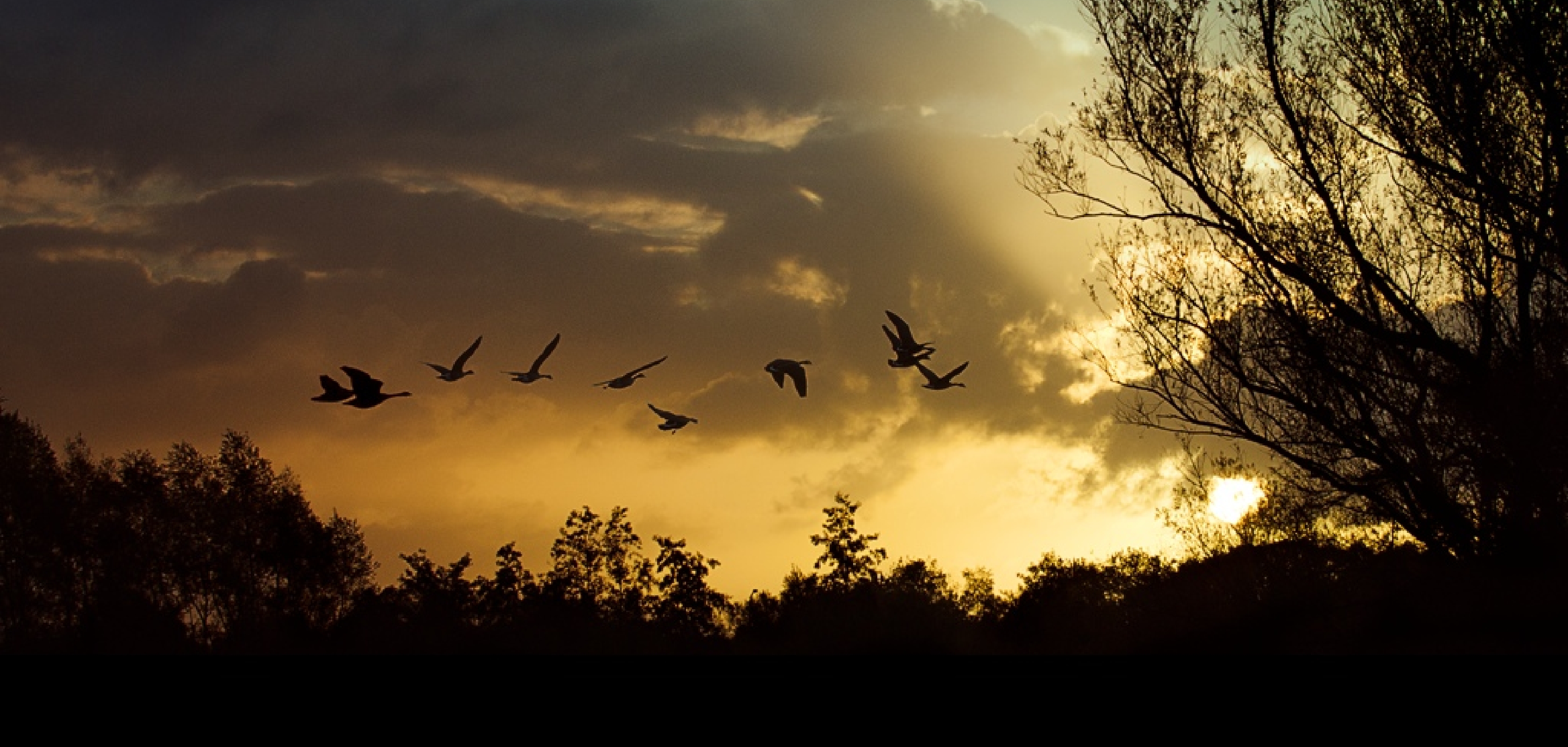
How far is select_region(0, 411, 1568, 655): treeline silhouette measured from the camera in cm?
1552

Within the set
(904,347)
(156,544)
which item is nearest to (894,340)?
(904,347)

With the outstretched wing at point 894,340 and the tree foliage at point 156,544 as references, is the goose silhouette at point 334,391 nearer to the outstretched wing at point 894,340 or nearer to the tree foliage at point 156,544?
the outstretched wing at point 894,340

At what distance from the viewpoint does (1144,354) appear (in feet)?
58.1

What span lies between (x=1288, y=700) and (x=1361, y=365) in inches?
427

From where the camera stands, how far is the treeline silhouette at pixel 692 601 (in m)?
15.5

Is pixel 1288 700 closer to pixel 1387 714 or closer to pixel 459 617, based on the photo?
pixel 1387 714

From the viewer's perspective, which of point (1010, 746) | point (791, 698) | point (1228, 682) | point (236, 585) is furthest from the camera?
point (236, 585)

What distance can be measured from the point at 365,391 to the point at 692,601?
808 cm

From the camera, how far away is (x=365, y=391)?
43.0 ft

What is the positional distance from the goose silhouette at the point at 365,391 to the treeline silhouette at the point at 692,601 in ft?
11.8

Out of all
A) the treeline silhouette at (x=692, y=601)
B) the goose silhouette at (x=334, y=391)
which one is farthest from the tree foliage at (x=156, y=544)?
the goose silhouette at (x=334, y=391)

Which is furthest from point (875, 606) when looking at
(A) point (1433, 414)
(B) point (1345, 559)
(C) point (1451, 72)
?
(C) point (1451, 72)

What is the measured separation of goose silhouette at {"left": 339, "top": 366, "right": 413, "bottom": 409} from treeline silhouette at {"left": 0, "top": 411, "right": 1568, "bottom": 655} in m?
3.60

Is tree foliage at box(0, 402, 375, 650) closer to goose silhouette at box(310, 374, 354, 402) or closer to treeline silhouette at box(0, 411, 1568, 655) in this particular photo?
treeline silhouette at box(0, 411, 1568, 655)
